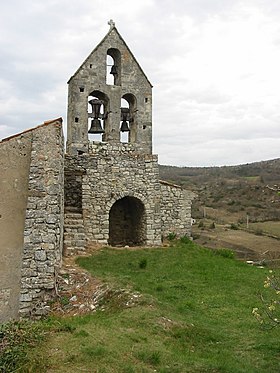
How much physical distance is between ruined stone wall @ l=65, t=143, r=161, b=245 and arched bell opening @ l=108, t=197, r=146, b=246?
2.77 feet

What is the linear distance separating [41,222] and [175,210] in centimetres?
818

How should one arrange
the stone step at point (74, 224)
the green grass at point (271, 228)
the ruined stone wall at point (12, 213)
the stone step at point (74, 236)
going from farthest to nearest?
the green grass at point (271, 228), the stone step at point (74, 224), the stone step at point (74, 236), the ruined stone wall at point (12, 213)

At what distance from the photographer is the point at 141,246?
16094mm

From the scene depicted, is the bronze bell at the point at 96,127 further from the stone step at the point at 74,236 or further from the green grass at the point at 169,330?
the green grass at the point at 169,330

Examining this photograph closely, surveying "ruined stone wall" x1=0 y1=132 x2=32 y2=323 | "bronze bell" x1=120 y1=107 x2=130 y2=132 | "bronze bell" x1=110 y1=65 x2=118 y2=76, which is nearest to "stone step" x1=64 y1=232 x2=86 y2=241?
"ruined stone wall" x1=0 y1=132 x2=32 y2=323

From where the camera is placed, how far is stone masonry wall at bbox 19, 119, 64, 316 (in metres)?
9.69

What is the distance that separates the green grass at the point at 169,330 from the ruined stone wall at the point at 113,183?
2729mm

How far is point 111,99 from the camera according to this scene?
53.9 feet

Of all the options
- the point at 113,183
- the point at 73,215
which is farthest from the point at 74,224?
the point at 113,183

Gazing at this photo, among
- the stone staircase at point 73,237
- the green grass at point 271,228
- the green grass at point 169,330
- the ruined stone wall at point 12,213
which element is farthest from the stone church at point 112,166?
the green grass at point 271,228

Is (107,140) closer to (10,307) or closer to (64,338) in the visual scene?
(10,307)

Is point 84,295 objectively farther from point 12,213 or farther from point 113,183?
point 113,183

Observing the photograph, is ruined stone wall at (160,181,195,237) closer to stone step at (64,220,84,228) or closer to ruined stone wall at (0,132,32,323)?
stone step at (64,220,84,228)

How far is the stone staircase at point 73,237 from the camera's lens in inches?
529
